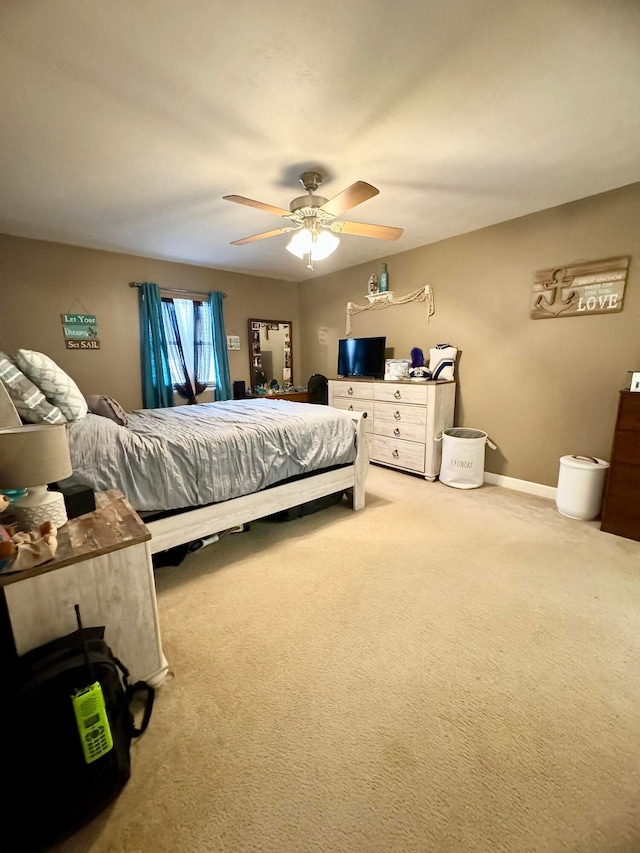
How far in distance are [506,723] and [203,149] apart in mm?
2986

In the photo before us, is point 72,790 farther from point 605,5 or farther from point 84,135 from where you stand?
point 605,5

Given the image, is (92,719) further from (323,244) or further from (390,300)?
(390,300)

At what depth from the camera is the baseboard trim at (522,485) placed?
3081 mm

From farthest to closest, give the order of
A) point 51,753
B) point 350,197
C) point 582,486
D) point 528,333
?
point 528,333 → point 582,486 → point 350,197 → point 51,753

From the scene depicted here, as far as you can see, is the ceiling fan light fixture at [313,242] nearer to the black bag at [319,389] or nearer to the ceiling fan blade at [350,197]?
the ceiling fan blade at [350,197]

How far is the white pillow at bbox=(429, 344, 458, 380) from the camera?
353 cm

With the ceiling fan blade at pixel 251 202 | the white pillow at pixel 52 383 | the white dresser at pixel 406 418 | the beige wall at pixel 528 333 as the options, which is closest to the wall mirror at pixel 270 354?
the white dresser at pixel 406 418

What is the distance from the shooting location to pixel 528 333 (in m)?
3.06

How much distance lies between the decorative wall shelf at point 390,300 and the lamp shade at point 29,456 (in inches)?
139

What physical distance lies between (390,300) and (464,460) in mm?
2047

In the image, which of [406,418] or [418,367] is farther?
[418,367]

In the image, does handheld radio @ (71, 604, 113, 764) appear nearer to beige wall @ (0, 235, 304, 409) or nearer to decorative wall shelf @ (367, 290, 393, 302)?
beige wall @ (0, 235, 304, 409)

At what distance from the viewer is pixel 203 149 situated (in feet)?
6.36

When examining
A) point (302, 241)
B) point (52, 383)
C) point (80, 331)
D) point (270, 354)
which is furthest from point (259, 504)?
point (270, 354)
